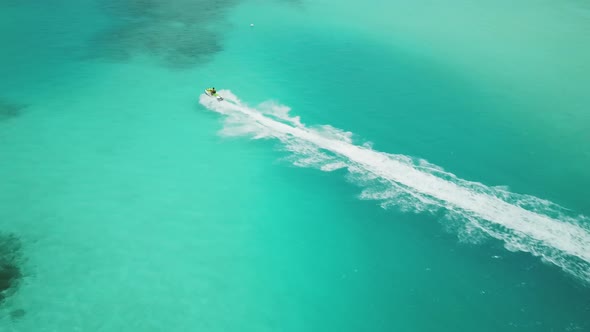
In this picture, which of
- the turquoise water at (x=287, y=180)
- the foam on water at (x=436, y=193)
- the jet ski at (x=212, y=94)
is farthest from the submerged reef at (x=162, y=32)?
the foam on water at (x=436, y=193)

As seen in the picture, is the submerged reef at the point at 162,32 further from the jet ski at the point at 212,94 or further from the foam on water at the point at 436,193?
the foam on water at the point at 436,193

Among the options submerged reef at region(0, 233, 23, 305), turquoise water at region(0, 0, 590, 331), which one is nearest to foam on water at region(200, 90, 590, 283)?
turquoise water at region(0, 0, 590, 331)

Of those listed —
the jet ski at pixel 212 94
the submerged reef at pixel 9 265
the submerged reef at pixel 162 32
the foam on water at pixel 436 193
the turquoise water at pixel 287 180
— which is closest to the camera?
the submerged reef at pixel 9 265

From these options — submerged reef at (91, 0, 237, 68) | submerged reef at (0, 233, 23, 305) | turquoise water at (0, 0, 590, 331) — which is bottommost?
submerged reef at (0, 233, 23, 305)

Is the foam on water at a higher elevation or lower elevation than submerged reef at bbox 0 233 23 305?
higher

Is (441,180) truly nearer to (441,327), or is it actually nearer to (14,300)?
(441,327)

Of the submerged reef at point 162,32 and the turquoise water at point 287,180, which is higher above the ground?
the submerged reef at point 162,32

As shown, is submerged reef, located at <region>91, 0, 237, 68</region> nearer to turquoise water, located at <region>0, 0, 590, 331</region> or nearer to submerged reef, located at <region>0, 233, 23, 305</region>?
turquoise water, located at <region>0, 0, 590, 331</region>
